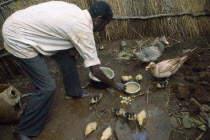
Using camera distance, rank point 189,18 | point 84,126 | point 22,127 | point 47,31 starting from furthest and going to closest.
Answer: point 189,18
point 84,126
point 22,127
point 47,31

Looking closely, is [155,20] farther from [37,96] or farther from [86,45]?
[37,96]

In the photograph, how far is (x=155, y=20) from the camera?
572 centimetres

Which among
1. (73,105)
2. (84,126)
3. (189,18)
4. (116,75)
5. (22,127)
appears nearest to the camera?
(22,127)

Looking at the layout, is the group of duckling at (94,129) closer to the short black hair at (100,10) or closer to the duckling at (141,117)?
the duckling at (141,117)

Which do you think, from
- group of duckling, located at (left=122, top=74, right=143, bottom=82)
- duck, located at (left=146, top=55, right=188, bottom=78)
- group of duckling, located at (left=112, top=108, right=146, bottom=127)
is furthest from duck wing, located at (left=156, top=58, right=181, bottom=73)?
group of duckling, located at (left=112, top=108, right=146, bottom=127)

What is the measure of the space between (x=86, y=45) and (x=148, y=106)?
1799 millimetres

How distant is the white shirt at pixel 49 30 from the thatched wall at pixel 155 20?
2.44 metres

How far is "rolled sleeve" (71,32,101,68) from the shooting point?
297 centimetres

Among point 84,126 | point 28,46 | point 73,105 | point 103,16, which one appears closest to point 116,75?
point 73,105

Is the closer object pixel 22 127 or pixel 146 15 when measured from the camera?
pixel 22 127

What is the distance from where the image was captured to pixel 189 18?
545cm

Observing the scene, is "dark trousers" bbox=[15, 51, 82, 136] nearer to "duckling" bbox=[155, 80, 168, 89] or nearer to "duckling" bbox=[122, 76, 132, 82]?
"duckling" bbox=[122, 76, 132, 82]

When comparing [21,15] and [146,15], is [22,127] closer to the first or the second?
[21,15]

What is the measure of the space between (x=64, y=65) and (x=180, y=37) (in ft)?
11.4
